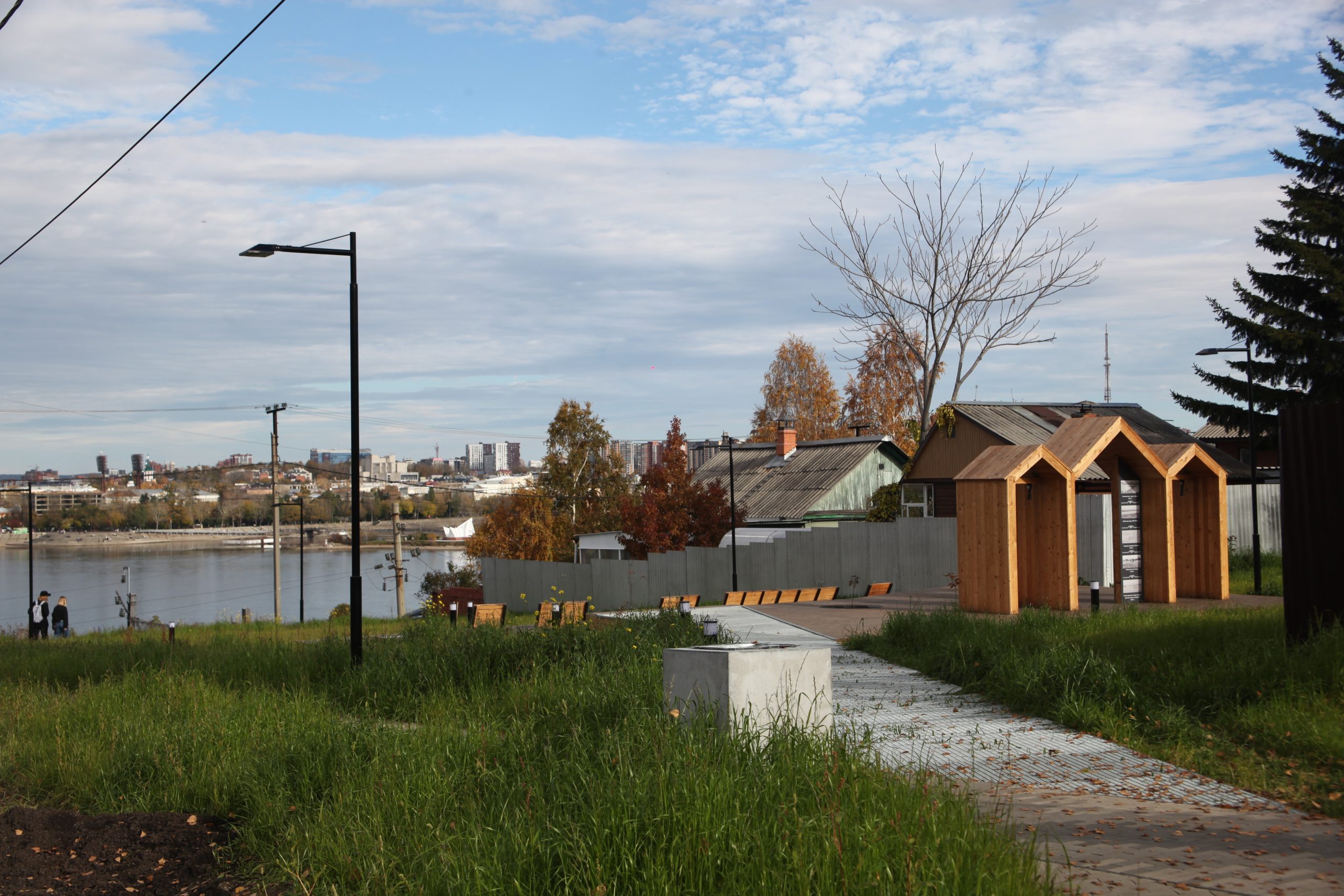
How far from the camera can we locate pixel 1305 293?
30.5m

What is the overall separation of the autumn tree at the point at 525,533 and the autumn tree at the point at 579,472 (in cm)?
135

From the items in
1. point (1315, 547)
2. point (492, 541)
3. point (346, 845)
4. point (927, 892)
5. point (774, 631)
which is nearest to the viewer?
point (927, 892)

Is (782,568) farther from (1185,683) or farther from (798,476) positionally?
(1185,683)

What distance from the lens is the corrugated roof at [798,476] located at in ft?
140

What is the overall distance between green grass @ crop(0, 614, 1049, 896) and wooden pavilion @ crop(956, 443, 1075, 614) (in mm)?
7671

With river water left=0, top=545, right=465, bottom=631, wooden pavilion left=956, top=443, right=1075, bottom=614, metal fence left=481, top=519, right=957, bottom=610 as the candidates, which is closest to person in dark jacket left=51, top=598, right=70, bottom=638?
metal fence left=481, top=519, right=957, bottom=610

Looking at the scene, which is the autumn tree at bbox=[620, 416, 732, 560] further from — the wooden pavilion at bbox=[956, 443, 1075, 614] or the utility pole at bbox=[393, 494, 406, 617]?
the wooden pavilion at bbox=[956, 443, 1075, 614]

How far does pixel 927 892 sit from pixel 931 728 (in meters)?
5.48

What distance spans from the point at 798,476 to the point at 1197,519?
2533 cm

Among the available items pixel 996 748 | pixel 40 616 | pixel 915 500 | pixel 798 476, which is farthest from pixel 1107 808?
pixel 798 476

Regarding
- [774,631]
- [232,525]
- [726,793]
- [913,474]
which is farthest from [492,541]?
[232,525]

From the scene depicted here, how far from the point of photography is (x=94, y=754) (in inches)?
345

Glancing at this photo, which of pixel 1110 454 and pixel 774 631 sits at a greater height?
pixel 1110 454

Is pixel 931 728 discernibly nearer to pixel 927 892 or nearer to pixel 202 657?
pixel 927 892
